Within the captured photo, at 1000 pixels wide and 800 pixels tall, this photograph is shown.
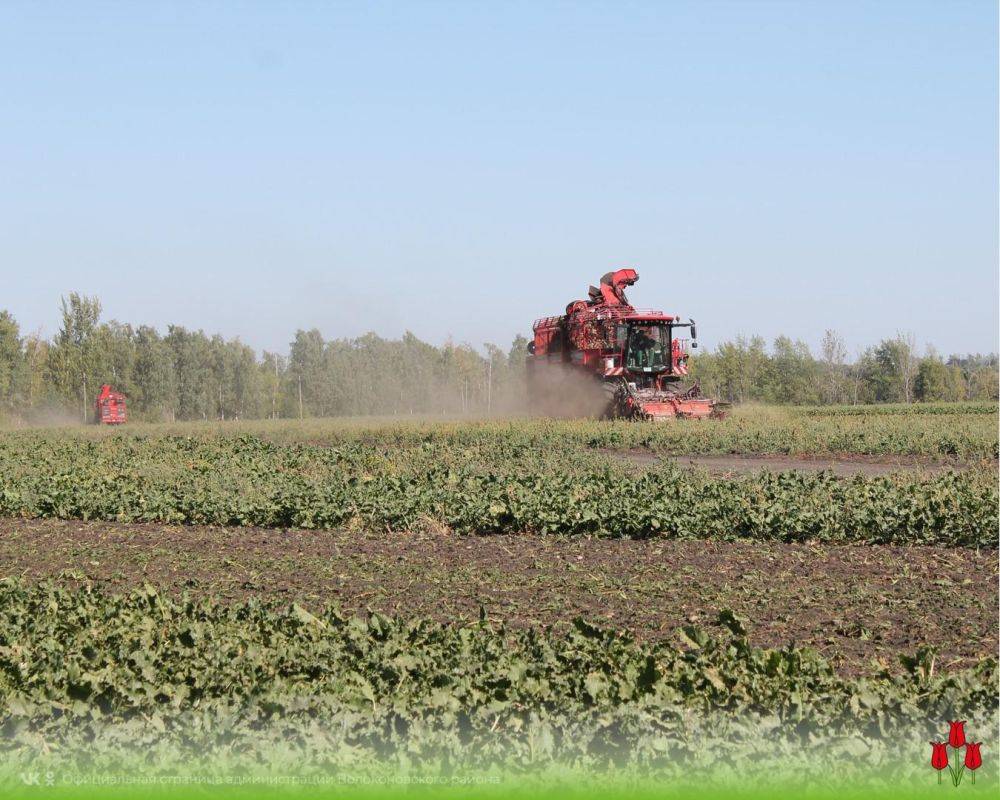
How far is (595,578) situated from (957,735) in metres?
5.38

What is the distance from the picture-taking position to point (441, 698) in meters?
6.13

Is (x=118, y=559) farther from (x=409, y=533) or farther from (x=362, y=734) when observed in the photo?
(x=362, y=734)

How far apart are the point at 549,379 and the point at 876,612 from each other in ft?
82.7

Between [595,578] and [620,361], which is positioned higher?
[620,361]

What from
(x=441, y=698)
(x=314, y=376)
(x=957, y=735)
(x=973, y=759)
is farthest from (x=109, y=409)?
(x=973, y=759)

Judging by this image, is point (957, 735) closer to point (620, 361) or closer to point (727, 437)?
point (727, 437)

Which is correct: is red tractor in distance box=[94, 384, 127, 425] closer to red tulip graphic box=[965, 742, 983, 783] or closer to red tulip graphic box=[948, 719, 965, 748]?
red tulip graphic box=[948, 719, 965, 748]

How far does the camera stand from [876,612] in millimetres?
8875

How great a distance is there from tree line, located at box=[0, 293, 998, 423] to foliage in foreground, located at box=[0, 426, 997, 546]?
34851mm

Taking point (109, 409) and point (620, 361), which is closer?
point (620, 361)

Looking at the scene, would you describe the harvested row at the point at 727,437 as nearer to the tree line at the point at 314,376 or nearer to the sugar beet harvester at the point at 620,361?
the sugar beet harvester at the point at 620,361

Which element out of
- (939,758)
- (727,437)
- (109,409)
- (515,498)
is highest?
(109,409)

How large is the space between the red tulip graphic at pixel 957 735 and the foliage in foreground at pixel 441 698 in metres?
0.25

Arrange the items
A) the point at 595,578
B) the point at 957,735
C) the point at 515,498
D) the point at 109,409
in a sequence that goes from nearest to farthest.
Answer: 1. the point at 957,735
2. the point at 595,578
3. the point at 515,498
4. the point at 109,409
